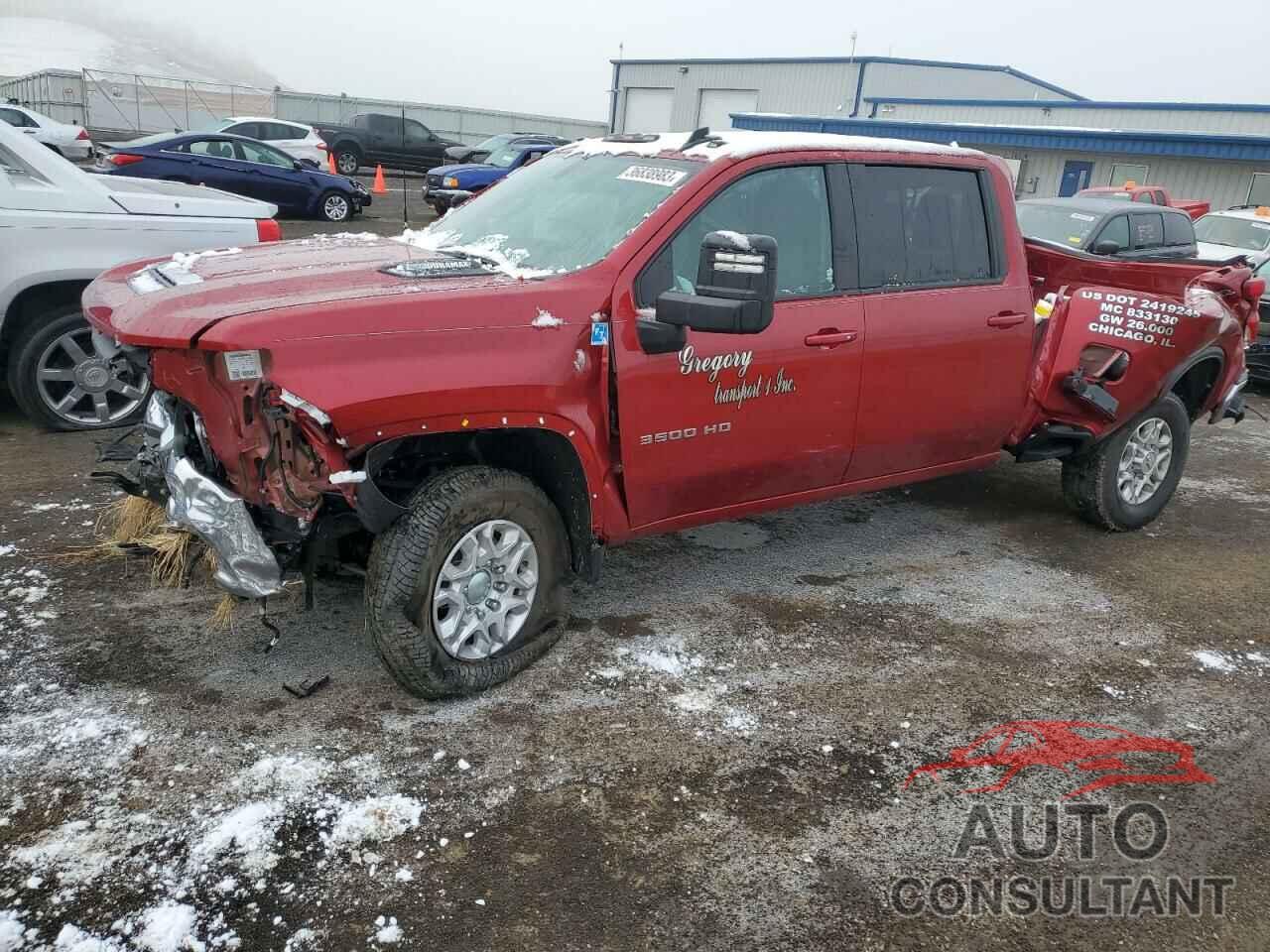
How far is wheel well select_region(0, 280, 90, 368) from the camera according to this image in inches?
220

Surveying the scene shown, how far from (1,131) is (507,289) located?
4014mm

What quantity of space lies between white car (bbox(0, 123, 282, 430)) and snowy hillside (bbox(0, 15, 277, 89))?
94040 mm

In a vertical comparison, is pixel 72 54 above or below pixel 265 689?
above

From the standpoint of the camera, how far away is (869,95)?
120 ft

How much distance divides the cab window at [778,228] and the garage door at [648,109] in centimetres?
4119

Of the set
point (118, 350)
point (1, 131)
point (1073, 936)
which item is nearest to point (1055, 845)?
point (1073, 936)

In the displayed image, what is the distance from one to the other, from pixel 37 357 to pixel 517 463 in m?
3.59

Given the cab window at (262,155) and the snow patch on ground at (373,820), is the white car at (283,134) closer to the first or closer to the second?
the cab window at (262,155)

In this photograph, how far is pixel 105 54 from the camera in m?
115

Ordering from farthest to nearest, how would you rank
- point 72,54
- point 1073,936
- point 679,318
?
point 72,54 → point 679,318 → point 1073,936

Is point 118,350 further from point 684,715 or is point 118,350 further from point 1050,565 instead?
point 1050,565

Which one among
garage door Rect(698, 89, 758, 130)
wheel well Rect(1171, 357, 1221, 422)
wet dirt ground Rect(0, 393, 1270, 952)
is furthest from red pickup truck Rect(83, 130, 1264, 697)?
garage door Rect(698, 89, 758, 130)

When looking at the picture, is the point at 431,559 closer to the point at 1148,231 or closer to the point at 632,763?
the point at 632,763

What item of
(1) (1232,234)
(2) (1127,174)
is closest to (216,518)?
(1) (1232,234)
